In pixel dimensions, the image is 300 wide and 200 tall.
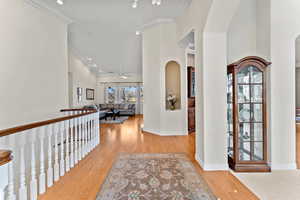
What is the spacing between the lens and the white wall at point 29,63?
3.16 meters

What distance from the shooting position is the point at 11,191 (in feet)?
4.98

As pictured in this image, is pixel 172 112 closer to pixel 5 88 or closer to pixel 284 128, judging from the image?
pixel 284 128

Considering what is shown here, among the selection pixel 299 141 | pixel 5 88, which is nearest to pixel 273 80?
pixel 299 141

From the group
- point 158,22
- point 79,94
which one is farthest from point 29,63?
point 79,94

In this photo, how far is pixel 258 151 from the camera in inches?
109

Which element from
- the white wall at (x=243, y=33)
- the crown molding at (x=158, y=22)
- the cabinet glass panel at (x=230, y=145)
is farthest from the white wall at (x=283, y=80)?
the crown molding at (x=158, y=22)

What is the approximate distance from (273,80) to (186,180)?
6.85 feet

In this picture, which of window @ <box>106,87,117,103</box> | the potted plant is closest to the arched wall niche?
the potted plant

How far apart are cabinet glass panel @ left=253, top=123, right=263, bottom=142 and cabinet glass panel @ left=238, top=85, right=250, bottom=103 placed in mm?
431

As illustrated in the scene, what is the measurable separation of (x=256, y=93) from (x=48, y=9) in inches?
195

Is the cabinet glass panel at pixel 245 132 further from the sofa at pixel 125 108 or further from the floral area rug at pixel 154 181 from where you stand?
the sofa at pixel 125 108

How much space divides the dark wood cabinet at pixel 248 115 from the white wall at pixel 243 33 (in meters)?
0.41

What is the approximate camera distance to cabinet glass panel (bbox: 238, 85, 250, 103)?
9.00 feet

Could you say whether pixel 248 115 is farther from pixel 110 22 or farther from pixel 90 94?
pixel 90 94
